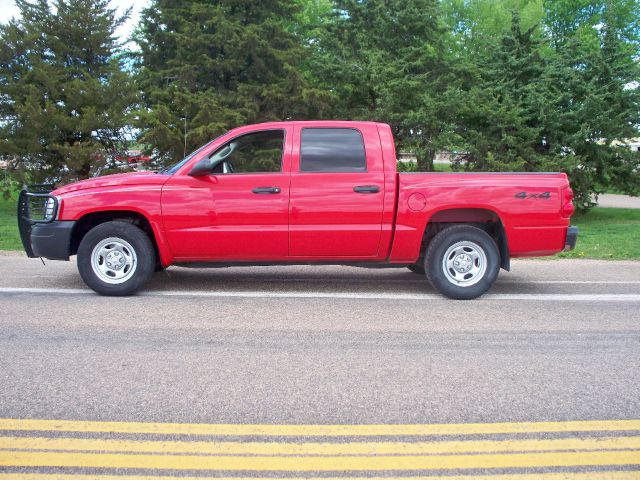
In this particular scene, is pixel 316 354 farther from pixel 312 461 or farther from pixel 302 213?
pixel 302 213

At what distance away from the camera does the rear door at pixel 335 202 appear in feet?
22.0

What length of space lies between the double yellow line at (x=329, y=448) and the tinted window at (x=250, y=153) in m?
3.87

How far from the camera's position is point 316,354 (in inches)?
188

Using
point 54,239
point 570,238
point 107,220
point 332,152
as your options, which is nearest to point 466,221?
point 570,238

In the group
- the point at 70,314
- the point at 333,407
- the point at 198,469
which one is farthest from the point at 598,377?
the point at 70,314

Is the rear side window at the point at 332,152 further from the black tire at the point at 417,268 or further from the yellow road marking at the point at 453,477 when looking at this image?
the yellow road marking at the point at 453,477

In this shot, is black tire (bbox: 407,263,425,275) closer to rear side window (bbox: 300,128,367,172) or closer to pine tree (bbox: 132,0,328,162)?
rear side window (bbox: 300,128,367,172)

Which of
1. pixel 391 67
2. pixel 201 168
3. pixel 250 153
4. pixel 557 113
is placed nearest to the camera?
pixel 201 168

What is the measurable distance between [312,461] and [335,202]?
3939 millimetres

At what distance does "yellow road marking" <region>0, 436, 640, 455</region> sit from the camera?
318 cm

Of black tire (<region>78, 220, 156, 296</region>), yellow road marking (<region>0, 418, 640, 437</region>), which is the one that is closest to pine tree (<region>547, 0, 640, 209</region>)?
black tire (<region>78, 220, 156, 296</region>)

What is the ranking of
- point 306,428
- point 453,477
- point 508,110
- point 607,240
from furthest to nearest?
point 508,110 → point 607,240 → point 306,428 → point 453,477

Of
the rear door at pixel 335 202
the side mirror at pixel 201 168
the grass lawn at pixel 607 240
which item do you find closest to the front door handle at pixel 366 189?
the rear door at pixel 335 202

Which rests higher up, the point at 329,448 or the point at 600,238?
the point at 600,238
